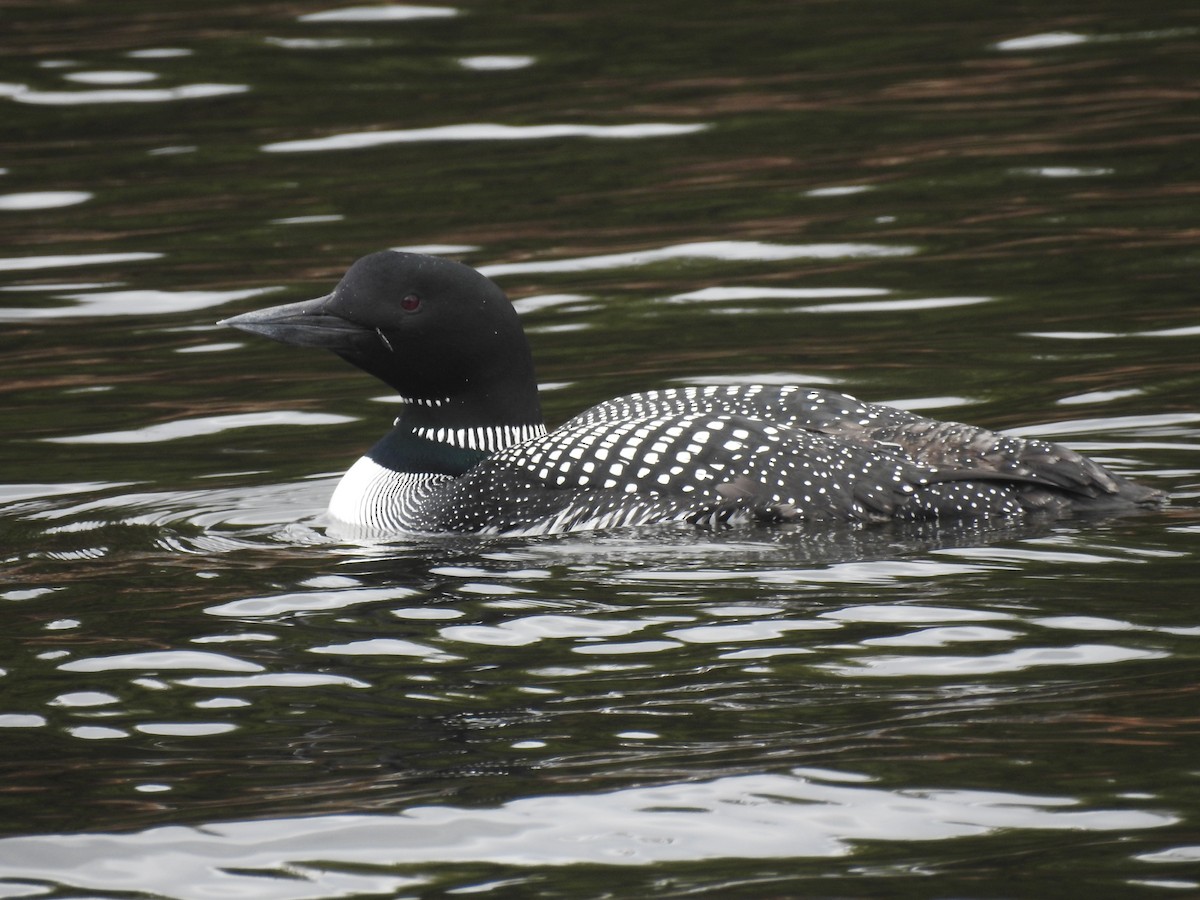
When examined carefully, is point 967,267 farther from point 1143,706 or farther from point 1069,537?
point 1143,706

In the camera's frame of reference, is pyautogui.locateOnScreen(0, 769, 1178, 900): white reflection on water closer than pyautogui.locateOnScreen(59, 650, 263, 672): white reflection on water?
Yes

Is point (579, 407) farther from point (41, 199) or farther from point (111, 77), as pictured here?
point (111, 77)

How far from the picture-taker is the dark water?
11.6ft

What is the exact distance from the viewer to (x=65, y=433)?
747 cm

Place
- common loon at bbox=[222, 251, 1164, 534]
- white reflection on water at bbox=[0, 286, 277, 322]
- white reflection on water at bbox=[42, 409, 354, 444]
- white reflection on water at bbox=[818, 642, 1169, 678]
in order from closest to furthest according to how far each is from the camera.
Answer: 1. white reflection on water at bbox=[818, 642, 1169, 678]
2. common loon at bbox=[222, 251, 1164, 534]
3. white reflection on water at bbox=[42, 409, 354, 444]
4. white reflection on water at bbox=[0, 286, 277, 322]

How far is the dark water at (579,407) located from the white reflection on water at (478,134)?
0.13 feet

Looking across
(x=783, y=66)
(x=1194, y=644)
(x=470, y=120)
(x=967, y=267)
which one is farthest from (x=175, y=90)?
(x=1194, y=644)

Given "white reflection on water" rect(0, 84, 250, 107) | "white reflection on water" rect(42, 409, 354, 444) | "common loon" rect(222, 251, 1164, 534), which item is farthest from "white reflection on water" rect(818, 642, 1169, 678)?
"white reflection on water" rect(0, 84, 250, 107)

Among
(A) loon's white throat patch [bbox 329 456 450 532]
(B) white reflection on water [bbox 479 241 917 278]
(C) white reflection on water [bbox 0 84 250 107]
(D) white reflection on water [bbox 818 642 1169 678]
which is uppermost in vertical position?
(C) white reflection on water [bbox 0 84 250 107]

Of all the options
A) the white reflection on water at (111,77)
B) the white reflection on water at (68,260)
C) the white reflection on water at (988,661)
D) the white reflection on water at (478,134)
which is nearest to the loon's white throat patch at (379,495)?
the white reflection on water at (988,661)

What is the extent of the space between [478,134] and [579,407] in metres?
4.45

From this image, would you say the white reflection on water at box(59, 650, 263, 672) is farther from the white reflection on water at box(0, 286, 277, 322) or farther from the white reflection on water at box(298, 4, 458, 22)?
the white reflection on water at box(298, 4, 458, 22)

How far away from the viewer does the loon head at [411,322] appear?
20.1 ft

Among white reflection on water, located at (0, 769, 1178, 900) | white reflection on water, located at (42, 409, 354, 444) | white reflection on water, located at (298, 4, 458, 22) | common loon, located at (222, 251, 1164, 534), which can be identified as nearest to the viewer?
white reflection on water, located at (0, 769, 1178, 900)
